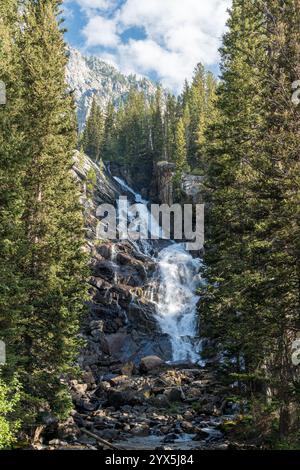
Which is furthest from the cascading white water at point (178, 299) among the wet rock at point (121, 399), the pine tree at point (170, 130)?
the pine tree at point (170, 130)

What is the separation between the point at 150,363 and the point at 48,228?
64.5 feet

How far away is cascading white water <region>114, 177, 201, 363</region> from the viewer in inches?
1674

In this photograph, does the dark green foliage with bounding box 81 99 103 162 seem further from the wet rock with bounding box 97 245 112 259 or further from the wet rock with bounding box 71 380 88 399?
the wet rock with bounding box 71 380 88 399

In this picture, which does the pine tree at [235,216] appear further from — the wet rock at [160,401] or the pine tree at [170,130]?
the pine tree at [170,130]

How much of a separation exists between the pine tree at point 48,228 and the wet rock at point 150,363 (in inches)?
611

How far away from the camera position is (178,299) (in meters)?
48.0

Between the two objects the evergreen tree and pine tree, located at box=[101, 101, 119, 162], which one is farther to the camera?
pine tree, located at box=[101, 101, 119, 162]

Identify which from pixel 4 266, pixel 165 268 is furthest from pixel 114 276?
pixel 4 266

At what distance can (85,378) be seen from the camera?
34219mm

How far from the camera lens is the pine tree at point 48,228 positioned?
19500mm

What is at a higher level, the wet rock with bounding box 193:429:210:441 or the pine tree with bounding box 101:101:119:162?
the pine tree with bounding box 101:101:119:162

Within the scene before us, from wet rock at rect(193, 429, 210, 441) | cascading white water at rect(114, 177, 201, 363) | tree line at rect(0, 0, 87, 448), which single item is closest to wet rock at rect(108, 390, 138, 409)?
wet rock at rect(193, 429, 210, 441)

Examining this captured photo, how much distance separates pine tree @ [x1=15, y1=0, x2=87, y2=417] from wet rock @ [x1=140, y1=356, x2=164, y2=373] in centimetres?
1551

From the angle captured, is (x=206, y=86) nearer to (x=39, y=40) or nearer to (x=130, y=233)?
(x=130, y=233)
